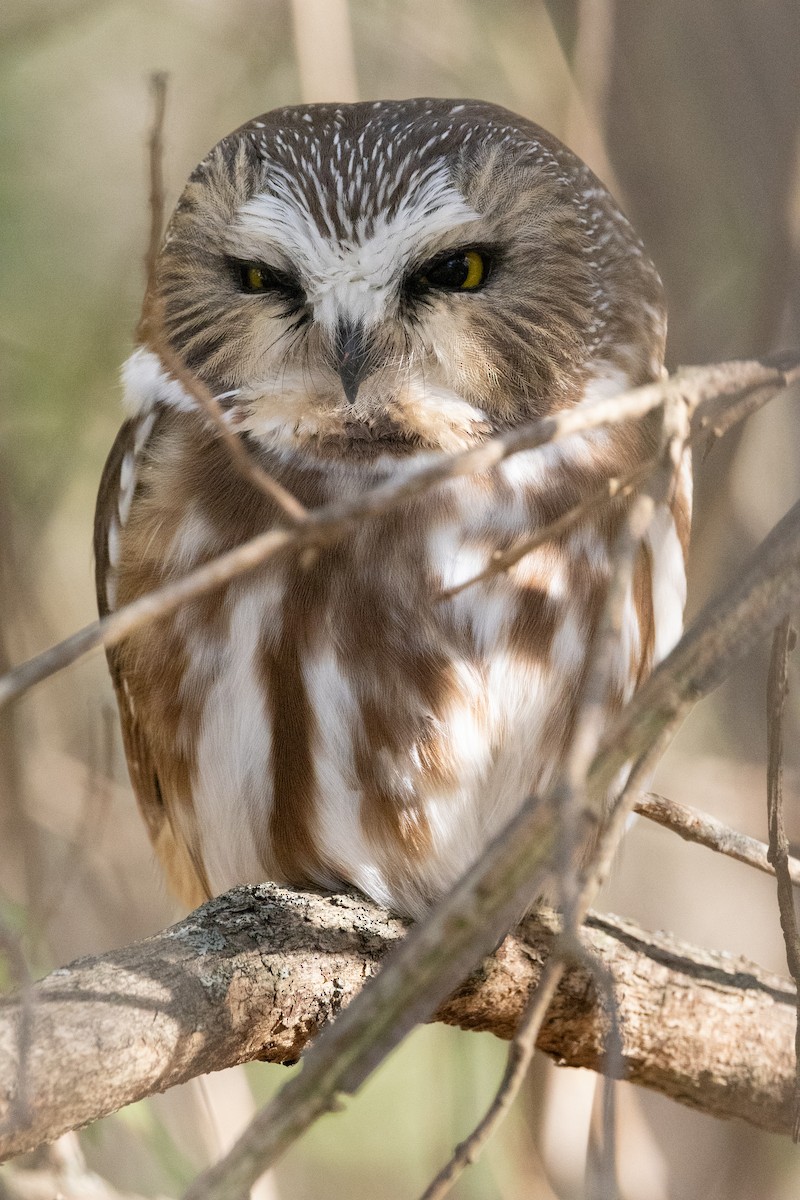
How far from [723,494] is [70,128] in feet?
8.90

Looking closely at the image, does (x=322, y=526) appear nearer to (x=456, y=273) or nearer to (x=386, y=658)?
(x=386, y=658)

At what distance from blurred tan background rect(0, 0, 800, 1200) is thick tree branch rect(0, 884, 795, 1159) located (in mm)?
528

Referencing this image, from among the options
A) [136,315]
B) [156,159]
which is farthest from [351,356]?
[136,315]

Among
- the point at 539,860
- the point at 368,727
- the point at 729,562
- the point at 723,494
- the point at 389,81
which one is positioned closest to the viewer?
the point at 539,860

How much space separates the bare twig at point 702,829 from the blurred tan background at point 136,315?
0.78m

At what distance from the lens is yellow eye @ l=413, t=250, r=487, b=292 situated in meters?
2.22

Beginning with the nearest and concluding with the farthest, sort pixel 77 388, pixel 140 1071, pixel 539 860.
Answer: pixel 539 860, pixel 140 1071, pixel 77 388

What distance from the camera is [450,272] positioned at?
2.25 m

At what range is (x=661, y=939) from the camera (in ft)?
7.88

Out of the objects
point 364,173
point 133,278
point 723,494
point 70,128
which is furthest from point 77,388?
point 723,494

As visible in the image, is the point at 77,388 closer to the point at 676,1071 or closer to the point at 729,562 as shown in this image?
the point at 729,562

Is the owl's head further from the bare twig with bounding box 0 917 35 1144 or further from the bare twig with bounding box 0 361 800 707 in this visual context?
the bare twig with bounding box 0 917 35 1144

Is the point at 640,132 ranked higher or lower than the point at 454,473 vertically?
higher

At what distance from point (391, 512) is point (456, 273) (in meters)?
0.45
